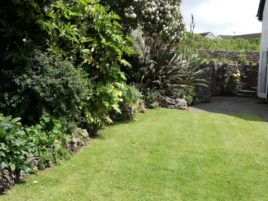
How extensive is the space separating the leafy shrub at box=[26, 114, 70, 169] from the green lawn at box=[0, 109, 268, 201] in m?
0.17

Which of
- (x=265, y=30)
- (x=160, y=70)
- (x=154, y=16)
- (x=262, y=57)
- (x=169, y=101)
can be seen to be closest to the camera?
(x=160, y=70)

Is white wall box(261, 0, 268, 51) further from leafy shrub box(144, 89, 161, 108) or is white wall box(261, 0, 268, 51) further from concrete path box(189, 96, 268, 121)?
leafy shrub box(144, 89, 161, 108)

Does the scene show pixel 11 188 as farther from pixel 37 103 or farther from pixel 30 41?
pixel 30 41

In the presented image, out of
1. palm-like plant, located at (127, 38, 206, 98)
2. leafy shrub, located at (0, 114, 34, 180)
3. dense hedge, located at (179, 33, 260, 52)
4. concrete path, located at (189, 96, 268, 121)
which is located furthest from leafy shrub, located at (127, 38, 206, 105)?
dense hedge, located at (179, 33, 260, 52)

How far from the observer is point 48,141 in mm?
5516

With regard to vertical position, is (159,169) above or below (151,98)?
below

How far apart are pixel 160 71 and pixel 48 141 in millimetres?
6739

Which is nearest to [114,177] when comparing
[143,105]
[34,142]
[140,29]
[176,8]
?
[34,142]

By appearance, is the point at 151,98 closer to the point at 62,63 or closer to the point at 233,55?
the point at 62,63

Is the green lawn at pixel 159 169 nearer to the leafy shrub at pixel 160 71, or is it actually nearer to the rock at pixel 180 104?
the leafy shrub at pixel 160 71

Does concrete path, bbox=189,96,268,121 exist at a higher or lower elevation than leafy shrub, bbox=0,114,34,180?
lower

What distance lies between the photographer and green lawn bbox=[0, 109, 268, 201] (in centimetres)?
476

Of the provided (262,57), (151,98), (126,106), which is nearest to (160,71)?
(151,98)

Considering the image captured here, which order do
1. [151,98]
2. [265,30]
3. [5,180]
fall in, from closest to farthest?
[5,180] → [151,98] → [265,30]
